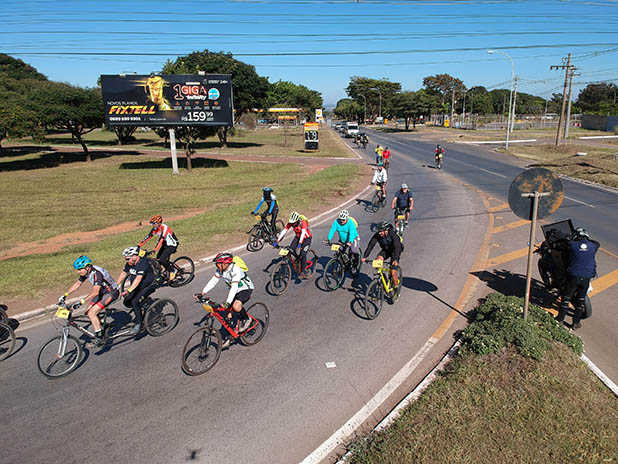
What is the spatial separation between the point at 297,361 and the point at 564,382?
158 inches

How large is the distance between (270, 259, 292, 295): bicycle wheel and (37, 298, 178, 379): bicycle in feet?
8.18

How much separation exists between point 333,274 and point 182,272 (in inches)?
158

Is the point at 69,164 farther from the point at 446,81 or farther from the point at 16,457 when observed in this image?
the point at 446,81

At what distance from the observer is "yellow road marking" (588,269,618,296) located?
31.2 feet

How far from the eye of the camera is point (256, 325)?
7738mm

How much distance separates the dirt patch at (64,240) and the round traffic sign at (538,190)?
555 inches

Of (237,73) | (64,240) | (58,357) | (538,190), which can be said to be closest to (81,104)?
(237,73)

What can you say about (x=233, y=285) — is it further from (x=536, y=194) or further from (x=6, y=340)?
(x=536, y=194)

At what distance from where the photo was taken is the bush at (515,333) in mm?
6434

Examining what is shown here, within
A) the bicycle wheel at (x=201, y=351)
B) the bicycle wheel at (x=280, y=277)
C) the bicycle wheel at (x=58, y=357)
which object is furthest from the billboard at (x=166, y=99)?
the bicycle wheel at (x=201, y=351)

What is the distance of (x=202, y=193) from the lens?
962 inches

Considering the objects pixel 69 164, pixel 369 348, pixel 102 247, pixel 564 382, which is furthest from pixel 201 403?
pixel 69 164

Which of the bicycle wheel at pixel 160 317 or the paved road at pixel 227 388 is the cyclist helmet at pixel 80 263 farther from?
the paved road at pixel 227 388

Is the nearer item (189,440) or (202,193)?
(189,440)
